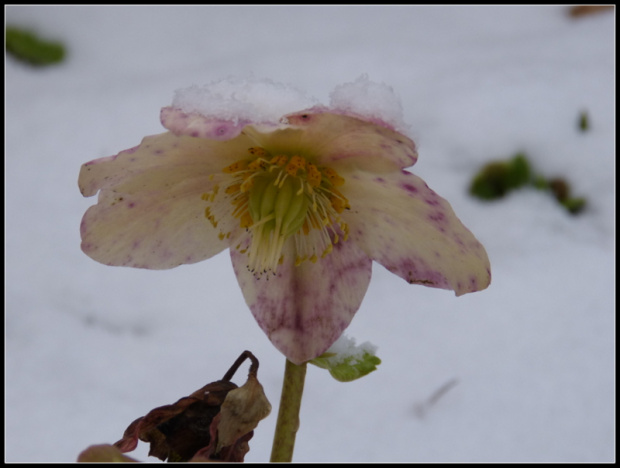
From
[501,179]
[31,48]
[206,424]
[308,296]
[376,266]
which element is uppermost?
[31,48]

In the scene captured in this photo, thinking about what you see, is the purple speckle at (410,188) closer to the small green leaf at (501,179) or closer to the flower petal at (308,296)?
the flower petal at (308,296)

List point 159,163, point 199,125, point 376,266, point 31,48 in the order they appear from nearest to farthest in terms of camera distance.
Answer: point 199,125 → point 159,163 → point 376,266 → point 31,48

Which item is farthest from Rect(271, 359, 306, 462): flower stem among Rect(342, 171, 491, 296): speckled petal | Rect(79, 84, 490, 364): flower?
Rect(342, 171, 491, 296): speckled petal

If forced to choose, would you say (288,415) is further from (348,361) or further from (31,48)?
(31,48)

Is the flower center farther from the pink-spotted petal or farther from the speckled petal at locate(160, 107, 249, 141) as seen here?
the speckled petal at locate(160, 107, 249, 141)

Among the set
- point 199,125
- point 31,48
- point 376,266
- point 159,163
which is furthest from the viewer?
point 31,48

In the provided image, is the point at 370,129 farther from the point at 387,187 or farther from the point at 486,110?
the point at 486,110

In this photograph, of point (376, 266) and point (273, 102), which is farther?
point (376, 266)

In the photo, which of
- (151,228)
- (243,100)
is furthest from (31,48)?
(243,100)
